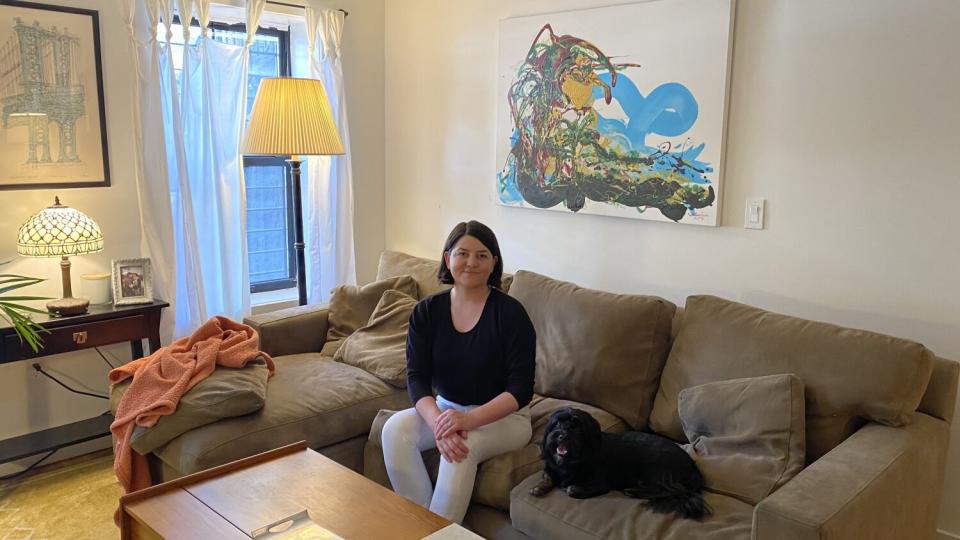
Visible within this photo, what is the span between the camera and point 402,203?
431 cm

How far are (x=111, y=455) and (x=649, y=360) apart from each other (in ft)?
8.11

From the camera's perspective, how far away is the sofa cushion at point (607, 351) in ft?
8.46

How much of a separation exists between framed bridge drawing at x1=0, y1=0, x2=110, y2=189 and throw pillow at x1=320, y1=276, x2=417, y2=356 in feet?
3.90

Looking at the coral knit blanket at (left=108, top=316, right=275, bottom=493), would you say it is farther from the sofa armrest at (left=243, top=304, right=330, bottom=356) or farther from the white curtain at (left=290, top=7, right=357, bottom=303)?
the white curtain at (left=290, top=7, right=357, bottom=303)

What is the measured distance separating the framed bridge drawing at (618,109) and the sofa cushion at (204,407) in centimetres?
164

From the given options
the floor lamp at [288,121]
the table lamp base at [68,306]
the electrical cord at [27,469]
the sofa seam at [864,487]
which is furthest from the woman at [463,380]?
the electrical cord at [27,469]

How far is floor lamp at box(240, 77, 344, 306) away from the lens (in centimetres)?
321

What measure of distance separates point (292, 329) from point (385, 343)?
485mm

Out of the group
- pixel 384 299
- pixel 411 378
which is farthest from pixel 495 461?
pixel 384 299

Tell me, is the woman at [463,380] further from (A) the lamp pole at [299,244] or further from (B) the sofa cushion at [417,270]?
(A) the lamp pole at [299,244]

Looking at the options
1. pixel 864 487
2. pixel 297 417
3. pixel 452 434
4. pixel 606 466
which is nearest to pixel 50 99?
pixel 297 417

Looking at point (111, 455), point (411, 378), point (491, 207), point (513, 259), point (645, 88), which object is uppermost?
point (645, 88)

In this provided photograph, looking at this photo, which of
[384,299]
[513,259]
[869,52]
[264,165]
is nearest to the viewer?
[869,52]

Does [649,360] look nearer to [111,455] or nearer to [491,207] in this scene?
[491,207]
